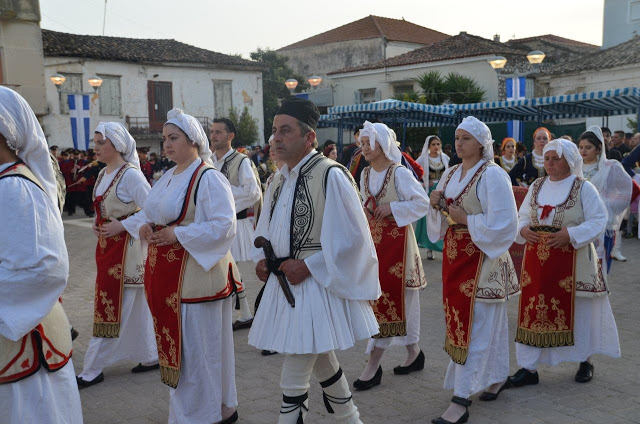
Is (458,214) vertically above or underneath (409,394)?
above

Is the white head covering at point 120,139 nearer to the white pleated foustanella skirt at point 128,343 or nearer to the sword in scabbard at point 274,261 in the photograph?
the white pleated foustanella skirt at point 128,343

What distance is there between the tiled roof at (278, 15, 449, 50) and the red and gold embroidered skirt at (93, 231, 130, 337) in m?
41.3

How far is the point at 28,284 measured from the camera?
2.44 meters

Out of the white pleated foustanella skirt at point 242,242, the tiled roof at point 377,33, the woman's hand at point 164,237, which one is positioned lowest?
the white pleated foustanella skirt at point 242,242

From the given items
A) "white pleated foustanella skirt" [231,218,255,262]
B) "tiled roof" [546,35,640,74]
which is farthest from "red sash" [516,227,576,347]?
"tiled roof" [546,35,640,74]

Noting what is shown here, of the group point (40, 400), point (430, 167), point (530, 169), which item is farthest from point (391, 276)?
point (430, 167)

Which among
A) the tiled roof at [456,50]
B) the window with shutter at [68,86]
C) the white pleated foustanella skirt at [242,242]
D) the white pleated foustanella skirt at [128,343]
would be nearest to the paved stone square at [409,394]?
the white pleated foustanella skirt at [128,343]

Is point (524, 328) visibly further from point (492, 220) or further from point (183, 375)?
point (183, 375)

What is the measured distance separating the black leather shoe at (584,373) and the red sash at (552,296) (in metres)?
0.24

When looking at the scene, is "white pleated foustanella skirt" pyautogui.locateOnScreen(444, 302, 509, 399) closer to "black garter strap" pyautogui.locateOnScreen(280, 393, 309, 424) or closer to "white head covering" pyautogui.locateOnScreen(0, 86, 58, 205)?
"black garter strap" pyautogui.locateOnScreen(280, 393, 309, 424)

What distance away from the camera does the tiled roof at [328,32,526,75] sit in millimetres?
33594

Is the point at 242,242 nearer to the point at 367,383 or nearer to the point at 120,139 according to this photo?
the point at 120,139

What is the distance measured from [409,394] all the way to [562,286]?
4.65 ft

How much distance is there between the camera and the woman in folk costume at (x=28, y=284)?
2.42m
